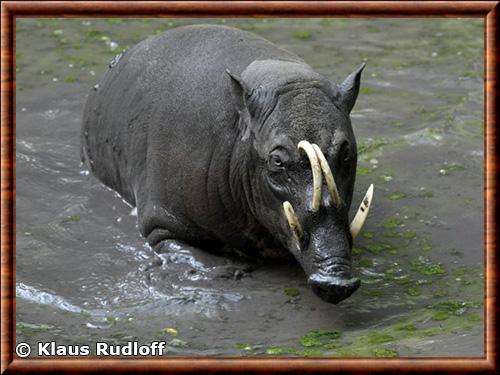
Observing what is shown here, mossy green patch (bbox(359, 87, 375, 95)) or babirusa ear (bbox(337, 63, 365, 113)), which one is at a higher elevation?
mossy green patch (bbox(359, 87, 375, 95))

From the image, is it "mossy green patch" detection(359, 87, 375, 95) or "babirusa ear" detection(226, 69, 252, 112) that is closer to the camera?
"babirusa ear" detection(226, 69, 252, 112)

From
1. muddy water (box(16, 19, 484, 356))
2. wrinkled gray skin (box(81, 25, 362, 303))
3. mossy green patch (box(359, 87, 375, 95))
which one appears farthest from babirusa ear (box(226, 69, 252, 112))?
mossy green patch (box(359, 87, 375, 95))

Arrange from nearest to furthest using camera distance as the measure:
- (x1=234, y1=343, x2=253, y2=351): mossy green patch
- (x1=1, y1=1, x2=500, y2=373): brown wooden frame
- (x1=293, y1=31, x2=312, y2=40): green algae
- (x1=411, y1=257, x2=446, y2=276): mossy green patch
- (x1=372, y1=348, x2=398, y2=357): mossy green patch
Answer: (x1=372, y1=348, x2=398, y2=357): mossy green patch
(x1=1, y1=1, x2=500, y2=373): brown wooden frame
(x1=234, y1=343, x2=253, y2=351): mossy green patch
(x1=411, y1=257, x2=446, y2=276): mossy green patch
(x1=293, y1=31, x2=312, y2=40): green algae

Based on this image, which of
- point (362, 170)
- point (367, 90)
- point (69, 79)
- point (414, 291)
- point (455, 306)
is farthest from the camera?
point (69, 79)

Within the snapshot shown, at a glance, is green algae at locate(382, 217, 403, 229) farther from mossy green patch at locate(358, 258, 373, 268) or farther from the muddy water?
mossy green patch at locate(358, 258, 373, 268)

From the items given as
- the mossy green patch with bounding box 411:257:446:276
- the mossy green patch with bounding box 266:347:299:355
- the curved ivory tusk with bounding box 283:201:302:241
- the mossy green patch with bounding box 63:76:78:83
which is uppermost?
the mossy green patch with bounding box 63:76:78:83

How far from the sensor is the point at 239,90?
7.30 metres

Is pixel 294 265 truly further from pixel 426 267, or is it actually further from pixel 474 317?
pixel 474 317

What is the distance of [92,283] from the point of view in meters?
7.49

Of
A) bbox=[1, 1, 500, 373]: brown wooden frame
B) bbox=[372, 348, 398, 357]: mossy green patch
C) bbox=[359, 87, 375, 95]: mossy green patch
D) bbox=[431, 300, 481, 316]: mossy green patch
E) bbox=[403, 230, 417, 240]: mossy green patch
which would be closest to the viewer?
bbox=[372, 348, 398, 357]: mossy green patch

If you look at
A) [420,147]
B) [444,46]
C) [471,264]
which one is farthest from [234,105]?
[444,46]

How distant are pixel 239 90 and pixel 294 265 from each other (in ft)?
4.19

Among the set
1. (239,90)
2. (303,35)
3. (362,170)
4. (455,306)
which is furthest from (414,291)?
(303,35)

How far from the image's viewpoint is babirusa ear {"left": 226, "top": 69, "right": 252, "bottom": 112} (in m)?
7.23
